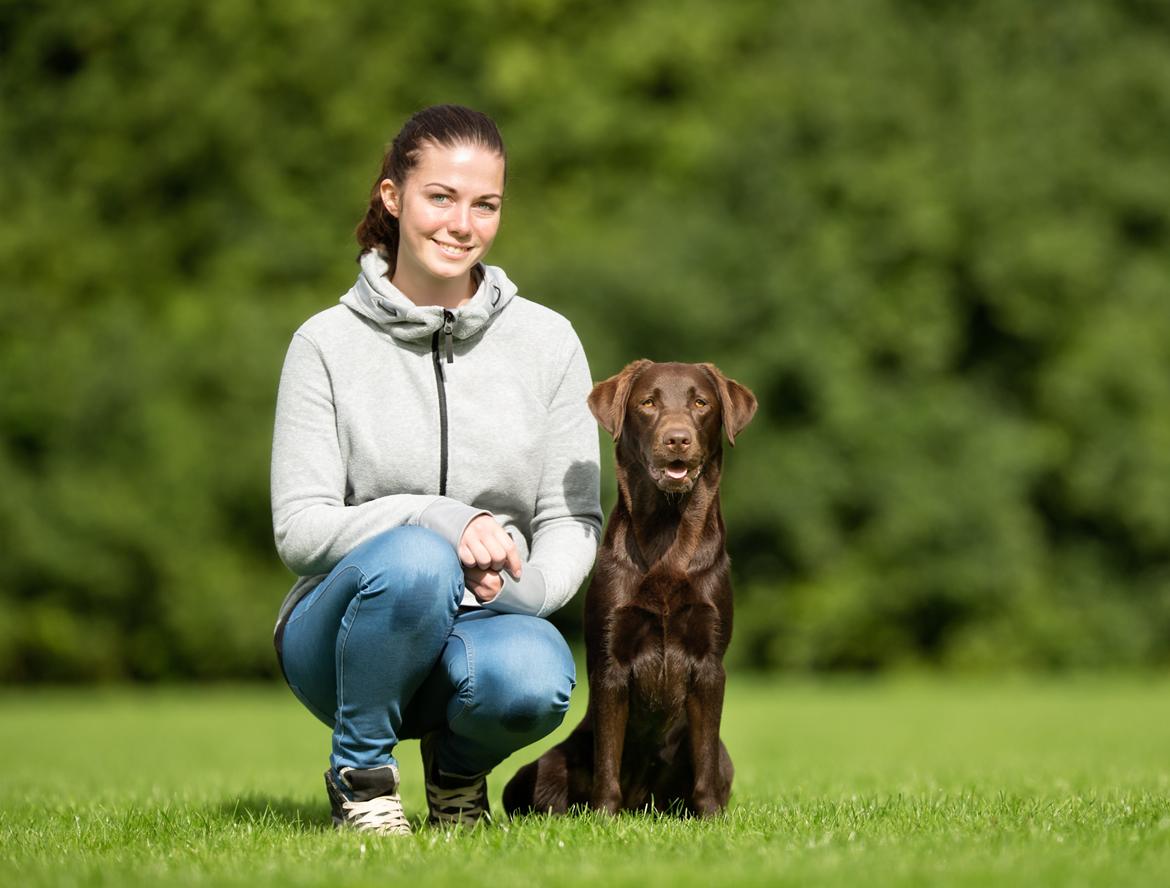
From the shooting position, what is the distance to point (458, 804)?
4.16 metres

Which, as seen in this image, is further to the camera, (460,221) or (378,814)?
(460,221)

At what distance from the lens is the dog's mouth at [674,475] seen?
Answer: 13.4 feet

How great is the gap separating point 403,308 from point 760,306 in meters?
17.9

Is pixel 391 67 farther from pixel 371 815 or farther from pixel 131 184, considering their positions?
pixel 371 815

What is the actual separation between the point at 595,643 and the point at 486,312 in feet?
3.23

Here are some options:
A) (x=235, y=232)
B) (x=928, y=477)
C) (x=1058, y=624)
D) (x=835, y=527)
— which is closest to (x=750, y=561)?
(x=835, y=527)

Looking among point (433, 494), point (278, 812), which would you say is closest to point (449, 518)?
point (433, 494)

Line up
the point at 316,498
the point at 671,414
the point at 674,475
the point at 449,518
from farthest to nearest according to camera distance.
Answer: the point at 671,414 → the point at 674,475 → the point at 316,498 → the point at 449,518

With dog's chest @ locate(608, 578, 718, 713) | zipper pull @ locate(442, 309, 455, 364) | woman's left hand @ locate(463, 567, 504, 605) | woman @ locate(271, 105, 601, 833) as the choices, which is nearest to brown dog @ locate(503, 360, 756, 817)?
dog's chest @ locate(608, 578, 718, 713)

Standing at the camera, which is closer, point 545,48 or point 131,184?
point 131,184

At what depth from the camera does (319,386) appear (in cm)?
408

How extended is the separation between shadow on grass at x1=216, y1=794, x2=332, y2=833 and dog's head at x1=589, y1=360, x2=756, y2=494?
136cm

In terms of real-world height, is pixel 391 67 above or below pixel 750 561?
above

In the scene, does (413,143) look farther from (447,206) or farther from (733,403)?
(733,403)
